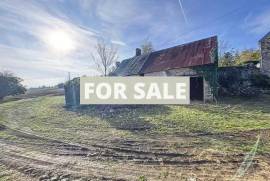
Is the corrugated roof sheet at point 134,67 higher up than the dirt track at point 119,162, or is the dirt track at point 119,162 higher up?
the corrugated roof sheet at point 134,67

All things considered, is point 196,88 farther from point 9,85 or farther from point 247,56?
point 9,85

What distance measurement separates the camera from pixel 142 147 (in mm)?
7543

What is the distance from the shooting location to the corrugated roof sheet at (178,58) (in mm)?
18312

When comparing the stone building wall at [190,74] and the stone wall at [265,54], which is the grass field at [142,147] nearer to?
the stone building wall at [190,74]

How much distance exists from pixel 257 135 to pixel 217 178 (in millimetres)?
4045

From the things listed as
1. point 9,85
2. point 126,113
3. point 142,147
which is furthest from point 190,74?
point 9,85

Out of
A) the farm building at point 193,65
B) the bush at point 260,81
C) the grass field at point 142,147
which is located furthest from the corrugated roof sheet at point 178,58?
the grass field at point 142,147

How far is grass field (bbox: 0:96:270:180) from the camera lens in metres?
5.48

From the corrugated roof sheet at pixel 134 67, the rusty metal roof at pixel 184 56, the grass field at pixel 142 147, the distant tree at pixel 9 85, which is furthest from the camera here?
the distant tree at pixel 9 85

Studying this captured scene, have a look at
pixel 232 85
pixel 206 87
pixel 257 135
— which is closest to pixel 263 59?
pixel 232 85

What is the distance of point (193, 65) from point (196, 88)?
1.85m

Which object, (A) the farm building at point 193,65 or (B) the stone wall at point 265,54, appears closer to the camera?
(A) the farm building at point 193,65

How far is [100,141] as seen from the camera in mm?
8578

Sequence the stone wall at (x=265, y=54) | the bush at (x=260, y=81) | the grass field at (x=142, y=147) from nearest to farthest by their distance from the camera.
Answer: the grass field at (x=142, y=147) < the bush at (x=260, y=81) < the stone wall at (x=265, y=54)
